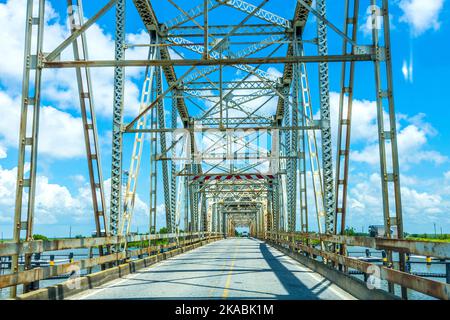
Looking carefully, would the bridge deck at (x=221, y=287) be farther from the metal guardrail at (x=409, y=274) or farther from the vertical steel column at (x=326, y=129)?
the vertical steel column at (x=326, y=129)

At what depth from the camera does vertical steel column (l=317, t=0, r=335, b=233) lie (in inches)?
668

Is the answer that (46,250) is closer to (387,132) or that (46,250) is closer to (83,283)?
(83,283)

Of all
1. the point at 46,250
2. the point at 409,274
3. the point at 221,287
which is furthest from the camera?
Answer: the point at 221,287

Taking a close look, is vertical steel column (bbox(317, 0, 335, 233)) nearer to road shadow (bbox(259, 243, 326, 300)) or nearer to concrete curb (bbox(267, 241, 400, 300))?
concrete curb (bbox(267, 241, 400, 300))

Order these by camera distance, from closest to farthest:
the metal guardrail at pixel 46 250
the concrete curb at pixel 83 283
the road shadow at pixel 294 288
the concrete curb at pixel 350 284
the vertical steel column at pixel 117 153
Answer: the metal guardrail at pixel 46 250
the concrete curb at pixel 350 284
the concrete curb at pixel 83 283
the road shadow at pixel 294 288
the vertical steel column at pixel 117 153

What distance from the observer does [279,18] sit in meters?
24.2

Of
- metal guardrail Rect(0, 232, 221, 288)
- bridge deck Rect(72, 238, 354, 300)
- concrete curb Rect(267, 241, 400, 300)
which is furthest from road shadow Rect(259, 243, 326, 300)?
metal guardrail Rect(0, 232, 221, 288)

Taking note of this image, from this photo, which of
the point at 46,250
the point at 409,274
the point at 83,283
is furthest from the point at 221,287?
the point at 409,274

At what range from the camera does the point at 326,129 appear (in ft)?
59.1

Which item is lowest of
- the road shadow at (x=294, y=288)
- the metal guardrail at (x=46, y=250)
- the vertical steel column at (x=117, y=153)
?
the road shadow at (x=294, y=288)

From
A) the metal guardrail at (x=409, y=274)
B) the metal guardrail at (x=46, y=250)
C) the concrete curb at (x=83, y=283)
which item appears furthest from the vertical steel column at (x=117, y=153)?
the metal guardrail at (x=409, y=274)

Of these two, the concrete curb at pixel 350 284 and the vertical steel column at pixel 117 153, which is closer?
the concrete curb at pixel 350 284

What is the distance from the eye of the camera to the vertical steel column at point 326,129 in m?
17.0
